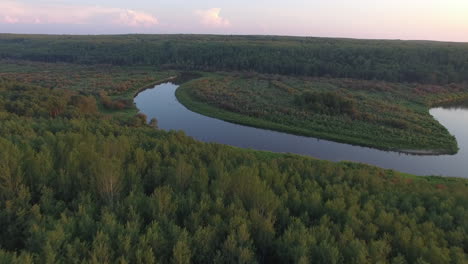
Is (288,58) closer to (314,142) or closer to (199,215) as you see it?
(314,142)

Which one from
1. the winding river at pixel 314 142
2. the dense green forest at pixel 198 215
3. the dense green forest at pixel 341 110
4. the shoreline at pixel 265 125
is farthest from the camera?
the dense green forest at pixel 341 110

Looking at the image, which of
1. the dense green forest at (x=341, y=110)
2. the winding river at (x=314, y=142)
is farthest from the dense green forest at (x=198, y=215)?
the dense green forest at (x=341, y=110)

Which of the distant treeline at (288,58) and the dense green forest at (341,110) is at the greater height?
the distant treeline at (288,58)

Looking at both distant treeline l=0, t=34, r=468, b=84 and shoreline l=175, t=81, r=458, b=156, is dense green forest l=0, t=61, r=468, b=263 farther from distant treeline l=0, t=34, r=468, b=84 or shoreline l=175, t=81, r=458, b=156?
distant treeline l=0, t=34, r=468, b=84

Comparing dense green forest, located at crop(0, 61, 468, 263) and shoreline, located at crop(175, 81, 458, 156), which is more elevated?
dense green forest, located at crop(0, 61, 468, 263)

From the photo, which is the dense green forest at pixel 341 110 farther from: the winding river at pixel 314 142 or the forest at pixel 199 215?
Answer: the forest at pixel 199 215

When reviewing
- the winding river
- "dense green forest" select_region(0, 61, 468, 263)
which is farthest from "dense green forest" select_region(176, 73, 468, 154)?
"dense green forest" select_region(0, 61, 468, 263)

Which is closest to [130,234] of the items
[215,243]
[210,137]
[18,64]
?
[215,243]
